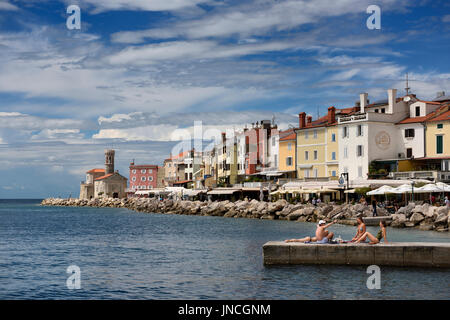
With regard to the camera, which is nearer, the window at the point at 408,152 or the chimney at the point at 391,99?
the window at the point at 408,152

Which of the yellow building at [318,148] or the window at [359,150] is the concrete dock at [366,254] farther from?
the yellow building at [318,148]

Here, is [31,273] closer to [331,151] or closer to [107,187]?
[331,151]

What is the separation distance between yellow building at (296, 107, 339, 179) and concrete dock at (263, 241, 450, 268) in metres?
45.6

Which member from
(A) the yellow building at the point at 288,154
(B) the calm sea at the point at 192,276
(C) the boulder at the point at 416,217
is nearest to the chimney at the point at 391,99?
(A) the yellow building at the point at 288,154

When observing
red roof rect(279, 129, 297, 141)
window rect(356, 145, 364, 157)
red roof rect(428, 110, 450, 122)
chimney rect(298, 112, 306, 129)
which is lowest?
window rect(356, 145, 364, 157)

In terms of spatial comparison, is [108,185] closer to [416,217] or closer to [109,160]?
[109,160]

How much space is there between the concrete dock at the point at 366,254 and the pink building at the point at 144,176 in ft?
426

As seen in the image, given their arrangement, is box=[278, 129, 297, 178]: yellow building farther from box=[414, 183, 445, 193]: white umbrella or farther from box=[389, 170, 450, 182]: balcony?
box=[414, 183, 445, 193]: white umbrella

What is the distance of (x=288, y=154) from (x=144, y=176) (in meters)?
79.9

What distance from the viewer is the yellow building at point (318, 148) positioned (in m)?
69.1

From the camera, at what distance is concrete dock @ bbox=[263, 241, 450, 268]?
20.7 metres

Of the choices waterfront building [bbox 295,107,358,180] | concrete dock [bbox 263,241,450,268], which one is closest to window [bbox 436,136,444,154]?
waterfront building [bbox 295,107,358,180]

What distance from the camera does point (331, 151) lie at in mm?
69250

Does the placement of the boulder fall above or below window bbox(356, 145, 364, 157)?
below
